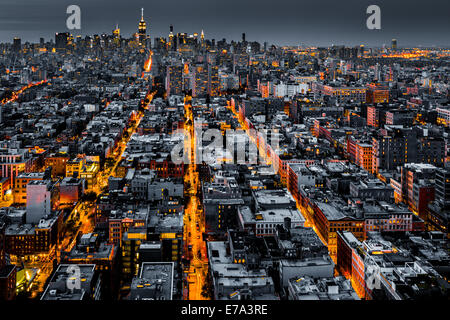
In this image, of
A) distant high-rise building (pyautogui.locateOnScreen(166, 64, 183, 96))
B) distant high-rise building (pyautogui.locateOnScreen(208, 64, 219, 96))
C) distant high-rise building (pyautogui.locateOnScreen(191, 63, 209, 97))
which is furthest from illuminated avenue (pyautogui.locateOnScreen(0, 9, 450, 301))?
distant high-rise building (pyautogui.locateOnScreen(166, 64, 183, 96))

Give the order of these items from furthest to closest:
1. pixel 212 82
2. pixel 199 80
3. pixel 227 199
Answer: pixel 212 82 < pixel 199 80 < pixel 227 199

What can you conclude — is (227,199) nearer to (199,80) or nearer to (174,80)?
(199,80)

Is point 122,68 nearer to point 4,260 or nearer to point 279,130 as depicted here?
point 279,130

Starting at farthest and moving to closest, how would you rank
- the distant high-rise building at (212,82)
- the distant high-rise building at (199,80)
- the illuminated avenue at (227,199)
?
1. the distant high-rise building at (212,82)
2. the distant high-rise building at (199,80)
3. the illuminated avenue at (227,199)

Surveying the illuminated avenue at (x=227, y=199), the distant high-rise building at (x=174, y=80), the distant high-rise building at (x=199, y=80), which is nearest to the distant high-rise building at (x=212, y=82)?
the distant high-rise building at (x=199, y=80)

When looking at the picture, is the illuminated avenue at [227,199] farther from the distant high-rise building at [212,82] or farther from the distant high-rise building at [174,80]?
the distant high-rise building at [174,80]

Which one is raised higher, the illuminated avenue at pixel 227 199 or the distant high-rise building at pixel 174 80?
the distant high-rise building at pixel 174 80

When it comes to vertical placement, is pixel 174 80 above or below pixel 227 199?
above

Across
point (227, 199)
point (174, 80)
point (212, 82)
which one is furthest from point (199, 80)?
point (227, 199)
